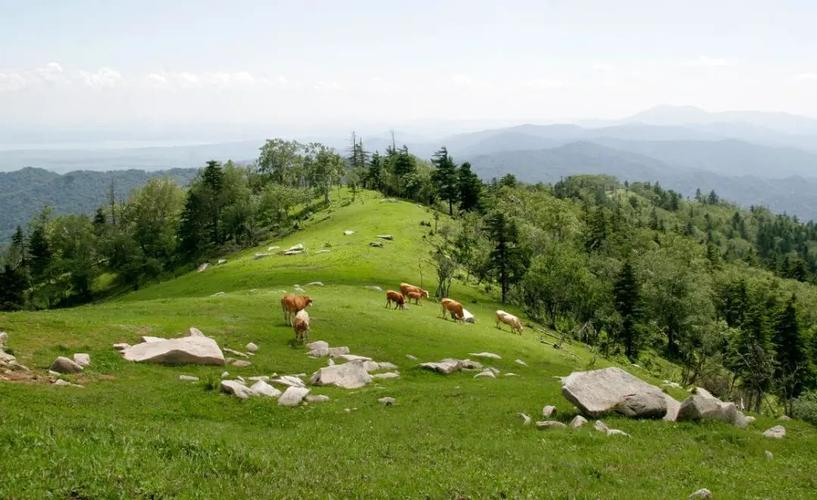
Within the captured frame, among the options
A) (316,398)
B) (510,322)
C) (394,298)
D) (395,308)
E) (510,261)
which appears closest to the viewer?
(316,398)

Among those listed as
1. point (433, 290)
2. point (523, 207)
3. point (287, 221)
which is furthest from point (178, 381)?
point (523, 207)

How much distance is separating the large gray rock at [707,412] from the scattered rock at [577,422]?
4.22m

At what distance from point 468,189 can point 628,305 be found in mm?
55782

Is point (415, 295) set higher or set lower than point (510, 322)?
higher

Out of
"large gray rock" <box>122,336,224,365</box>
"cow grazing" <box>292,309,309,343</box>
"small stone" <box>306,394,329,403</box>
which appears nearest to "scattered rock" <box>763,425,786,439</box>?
"small stone" <box>306,394,329,403</box>

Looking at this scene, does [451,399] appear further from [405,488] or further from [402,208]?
[402,208]

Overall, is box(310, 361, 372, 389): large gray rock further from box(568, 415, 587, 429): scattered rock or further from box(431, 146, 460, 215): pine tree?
box(431, 146, 460, 215): pine tree

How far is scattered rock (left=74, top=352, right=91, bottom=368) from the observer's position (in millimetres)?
24969

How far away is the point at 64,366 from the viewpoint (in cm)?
2391

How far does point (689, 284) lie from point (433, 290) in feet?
154

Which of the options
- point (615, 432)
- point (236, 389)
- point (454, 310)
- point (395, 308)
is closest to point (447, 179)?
point (454, 310)

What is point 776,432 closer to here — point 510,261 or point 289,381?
point 289,381

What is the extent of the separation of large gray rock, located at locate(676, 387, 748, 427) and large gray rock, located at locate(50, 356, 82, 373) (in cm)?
2588

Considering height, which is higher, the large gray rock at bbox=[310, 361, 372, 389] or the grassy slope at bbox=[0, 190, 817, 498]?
the grassy slope at bbox=[0, 190, 817, 498]
